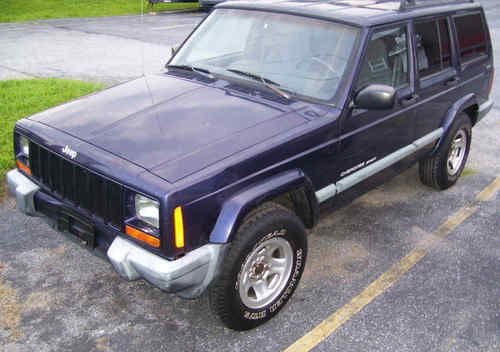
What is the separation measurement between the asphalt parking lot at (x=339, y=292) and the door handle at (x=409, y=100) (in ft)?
3.78

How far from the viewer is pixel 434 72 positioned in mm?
4668

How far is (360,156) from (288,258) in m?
1.03

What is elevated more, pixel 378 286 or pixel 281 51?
pixel 281 51

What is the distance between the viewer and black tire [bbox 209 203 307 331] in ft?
10.0

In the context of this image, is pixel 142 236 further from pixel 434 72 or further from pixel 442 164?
pixel 442 164

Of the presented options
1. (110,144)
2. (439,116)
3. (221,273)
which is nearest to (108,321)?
(221,273)

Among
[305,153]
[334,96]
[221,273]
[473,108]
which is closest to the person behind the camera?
[221,273]

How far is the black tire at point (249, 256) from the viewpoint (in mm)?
3061

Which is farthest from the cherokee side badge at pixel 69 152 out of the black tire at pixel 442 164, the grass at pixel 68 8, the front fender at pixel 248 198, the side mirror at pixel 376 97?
the grass at pixel 68 8

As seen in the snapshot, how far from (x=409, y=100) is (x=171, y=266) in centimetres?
253

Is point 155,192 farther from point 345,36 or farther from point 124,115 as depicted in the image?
point 345,36

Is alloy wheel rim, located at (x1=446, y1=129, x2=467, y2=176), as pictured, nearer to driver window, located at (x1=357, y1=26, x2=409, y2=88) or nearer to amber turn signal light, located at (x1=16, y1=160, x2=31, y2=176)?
driver window, located at (x1=357, y1=26, x2=409, y2=88)

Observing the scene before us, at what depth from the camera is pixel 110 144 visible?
123 inches

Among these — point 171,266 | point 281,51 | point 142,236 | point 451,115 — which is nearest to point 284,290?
point 171,266
